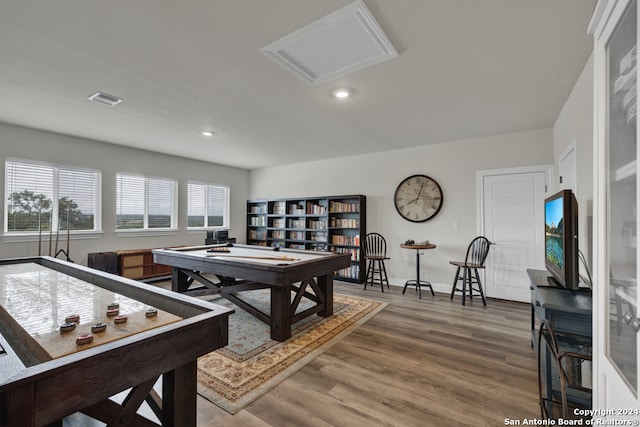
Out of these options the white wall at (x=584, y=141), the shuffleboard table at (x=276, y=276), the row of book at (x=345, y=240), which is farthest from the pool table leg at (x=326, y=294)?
the white wall at (x=584, y=141)

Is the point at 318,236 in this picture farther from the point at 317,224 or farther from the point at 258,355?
the point at 258,355

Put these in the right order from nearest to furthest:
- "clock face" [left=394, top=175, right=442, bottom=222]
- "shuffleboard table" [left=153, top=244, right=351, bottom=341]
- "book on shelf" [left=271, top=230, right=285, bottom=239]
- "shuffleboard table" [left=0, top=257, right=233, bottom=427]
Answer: "shuffleboard table" [left=0, top=257, right=233, bottom=427] < "shuffleboard table" [left=153, top=244, right=351, bottom=341] < "clock face" [left=394, top=175, right=442, bottom=222] < "book on shelf" [left=271, top=230, right=285, bottom=239]

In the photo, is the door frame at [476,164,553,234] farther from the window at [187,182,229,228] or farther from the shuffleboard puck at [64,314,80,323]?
the window at [187,182,229,228]

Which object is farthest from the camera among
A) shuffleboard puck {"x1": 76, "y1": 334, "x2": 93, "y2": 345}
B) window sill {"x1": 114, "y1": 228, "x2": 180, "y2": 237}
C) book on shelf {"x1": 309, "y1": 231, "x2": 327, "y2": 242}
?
book on shelf {"x1": 309, "y1": 231, "x2": 327, "y2": 242}

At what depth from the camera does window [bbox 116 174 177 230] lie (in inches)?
203

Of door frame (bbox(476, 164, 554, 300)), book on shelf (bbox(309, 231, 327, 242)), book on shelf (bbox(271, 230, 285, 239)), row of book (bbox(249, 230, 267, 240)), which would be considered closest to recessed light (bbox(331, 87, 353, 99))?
door frame (bbox(476, 164, 554, 300))

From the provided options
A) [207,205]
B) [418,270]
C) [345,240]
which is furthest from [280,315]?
[207,205]

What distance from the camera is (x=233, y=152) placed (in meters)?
5.52

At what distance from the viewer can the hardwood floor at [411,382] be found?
1.74m

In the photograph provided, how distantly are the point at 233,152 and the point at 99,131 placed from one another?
2057 millimetres

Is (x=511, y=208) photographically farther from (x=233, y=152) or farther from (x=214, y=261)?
(x=233, y=152)

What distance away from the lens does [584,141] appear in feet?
7.86

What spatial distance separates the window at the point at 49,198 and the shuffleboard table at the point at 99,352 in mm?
3584

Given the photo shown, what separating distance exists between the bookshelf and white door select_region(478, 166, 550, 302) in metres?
2.08
